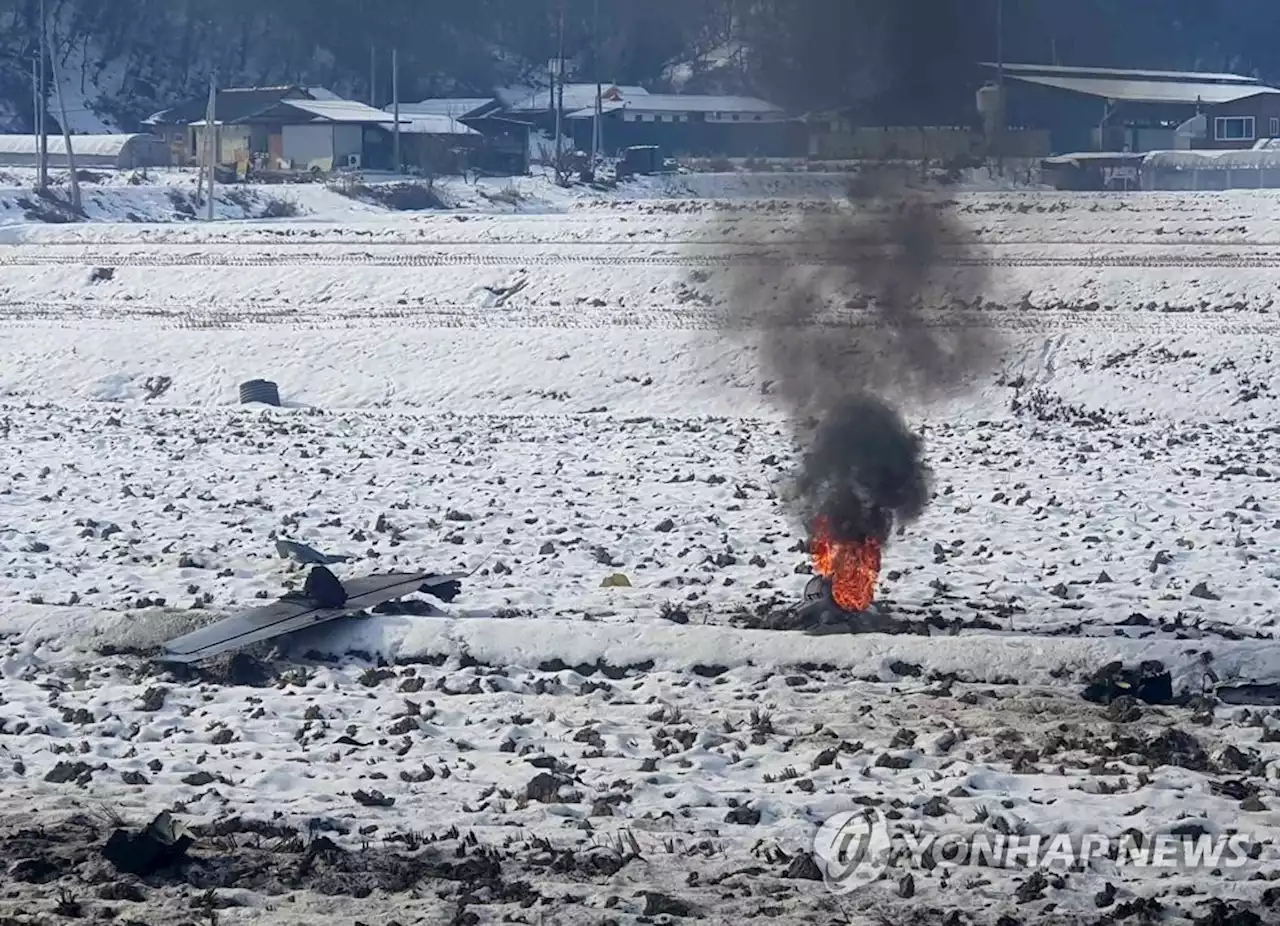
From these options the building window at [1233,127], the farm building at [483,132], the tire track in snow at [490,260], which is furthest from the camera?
the farm building at [483,132]

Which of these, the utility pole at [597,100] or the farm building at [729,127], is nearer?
the farm building at [729,127]

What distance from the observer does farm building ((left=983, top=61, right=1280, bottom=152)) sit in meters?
20.6

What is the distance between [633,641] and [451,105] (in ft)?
255

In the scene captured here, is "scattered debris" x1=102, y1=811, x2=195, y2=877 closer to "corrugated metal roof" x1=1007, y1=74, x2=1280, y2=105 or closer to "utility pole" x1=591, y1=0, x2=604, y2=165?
"corrugated metal roof" x1=1007, y1=74, x2=1280, y2=105

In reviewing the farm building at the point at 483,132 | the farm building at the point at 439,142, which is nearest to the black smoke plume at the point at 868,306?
the farm building at the point at 439,142

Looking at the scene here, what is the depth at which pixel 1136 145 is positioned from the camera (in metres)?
51.6

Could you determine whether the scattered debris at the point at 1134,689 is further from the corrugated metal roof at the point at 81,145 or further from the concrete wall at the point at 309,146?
the corrugated metal roof at the point at 81,145

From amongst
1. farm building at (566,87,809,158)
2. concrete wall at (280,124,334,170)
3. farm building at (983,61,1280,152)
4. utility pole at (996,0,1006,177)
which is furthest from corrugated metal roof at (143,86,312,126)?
utility pole at (996,0,1006,177)

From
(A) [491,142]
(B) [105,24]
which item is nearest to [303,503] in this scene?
(A) [491,142]

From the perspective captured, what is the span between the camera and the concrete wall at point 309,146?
90.2 m

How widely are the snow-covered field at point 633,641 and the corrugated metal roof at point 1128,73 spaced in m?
1.61

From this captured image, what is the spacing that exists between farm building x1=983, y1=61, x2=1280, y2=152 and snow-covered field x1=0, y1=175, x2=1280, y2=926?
171cm

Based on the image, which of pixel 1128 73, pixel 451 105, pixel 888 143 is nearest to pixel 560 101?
pixel 451 105

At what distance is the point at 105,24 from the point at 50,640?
371 feet
